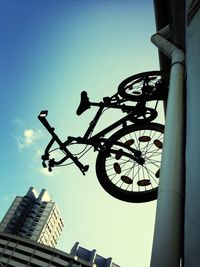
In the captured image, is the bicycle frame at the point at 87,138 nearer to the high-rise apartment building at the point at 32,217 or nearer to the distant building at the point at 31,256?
the distant building at the point at 31,256

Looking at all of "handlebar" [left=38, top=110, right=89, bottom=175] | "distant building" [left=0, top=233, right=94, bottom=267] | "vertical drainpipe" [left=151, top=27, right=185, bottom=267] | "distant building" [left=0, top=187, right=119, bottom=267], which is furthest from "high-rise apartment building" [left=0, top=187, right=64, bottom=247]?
"vertical drainpipe" [left=151, top=27, right=185, bottom=267]

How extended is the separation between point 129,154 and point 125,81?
1388mm

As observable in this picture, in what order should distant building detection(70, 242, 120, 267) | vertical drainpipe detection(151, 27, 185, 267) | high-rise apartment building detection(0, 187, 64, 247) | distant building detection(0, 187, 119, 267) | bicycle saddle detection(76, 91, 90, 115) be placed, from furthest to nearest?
high-rise apartment building detection(0, 187, 64, 247), distant building detection(70, 242, 120, 267), distant building detection(0, 187, 119, 267), bicycle saddle detection(76, 91, 90, 115), vertical drainpipe detection(151, 27, 185, 267)

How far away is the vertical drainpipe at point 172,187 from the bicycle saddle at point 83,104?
1956 millimetres

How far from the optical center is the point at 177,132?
9.63ft

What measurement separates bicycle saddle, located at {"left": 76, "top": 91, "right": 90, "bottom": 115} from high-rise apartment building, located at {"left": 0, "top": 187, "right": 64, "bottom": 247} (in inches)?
3931

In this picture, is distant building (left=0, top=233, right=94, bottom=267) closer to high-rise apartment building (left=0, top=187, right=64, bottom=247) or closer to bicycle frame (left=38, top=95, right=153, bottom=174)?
high-rise apartment building (left=0, top=187, right=64, bottom=247)

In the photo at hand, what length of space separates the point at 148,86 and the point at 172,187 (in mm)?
2973

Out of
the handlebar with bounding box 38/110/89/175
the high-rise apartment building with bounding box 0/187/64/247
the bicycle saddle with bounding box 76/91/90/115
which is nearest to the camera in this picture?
the handlebar with bounding box 38/110/89/175

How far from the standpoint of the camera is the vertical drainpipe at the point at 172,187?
6.79ft

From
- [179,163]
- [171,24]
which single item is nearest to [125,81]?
[171,24]

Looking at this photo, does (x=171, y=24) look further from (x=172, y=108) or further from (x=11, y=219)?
(x=11, y=219)

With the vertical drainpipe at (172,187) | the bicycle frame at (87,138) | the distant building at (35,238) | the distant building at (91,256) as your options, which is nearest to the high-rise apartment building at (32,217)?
the distant building at (35,238)

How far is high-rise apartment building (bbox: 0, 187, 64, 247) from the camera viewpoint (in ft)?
323
